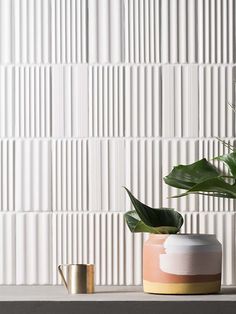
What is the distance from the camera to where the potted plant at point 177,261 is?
1.49 m

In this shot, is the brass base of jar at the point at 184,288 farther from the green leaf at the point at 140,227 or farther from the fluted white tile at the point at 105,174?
the fluted white tile at the point at 105,174

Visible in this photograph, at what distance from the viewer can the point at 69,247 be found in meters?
1.71

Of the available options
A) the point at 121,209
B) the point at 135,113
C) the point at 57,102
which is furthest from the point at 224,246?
the point at 57,102

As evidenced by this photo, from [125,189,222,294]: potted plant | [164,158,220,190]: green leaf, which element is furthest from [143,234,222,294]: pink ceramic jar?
[164,158,220,190]: green leaf

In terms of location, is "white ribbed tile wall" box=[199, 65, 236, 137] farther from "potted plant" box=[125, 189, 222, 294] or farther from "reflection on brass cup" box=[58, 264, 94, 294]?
"reflection on brass cup" box=[58, 264, 94, 294]

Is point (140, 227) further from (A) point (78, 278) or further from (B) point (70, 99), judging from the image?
(B) point (70, 99)

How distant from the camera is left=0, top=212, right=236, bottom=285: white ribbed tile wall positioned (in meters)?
1.71

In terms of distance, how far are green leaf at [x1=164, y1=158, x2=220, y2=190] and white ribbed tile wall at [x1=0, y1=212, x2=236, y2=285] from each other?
7.7 inches

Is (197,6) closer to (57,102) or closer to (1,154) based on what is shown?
(57,102)

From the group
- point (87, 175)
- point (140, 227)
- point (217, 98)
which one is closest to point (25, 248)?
point (87, 175)

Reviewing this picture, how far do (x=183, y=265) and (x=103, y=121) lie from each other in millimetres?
399

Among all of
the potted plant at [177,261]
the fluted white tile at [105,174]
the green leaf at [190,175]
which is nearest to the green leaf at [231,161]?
the green leaf at [190,175]

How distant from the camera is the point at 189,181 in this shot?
1.55 metres

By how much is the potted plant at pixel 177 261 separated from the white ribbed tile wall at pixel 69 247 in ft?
0.60
